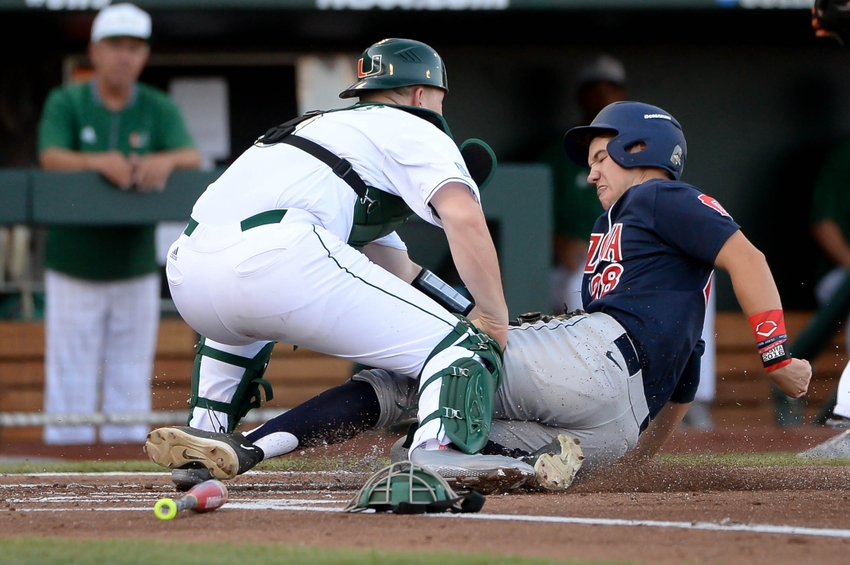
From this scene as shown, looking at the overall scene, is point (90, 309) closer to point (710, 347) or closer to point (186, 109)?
point (186, 109)

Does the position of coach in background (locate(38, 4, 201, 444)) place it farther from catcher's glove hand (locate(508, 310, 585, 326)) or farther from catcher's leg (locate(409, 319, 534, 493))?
catcher's leg (locate(409, 319, 534, 493))

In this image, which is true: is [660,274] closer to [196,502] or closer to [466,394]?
[466,394]

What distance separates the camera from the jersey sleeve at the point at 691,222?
11.3 ft

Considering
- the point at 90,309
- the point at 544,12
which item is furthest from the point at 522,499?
the point at 544,12

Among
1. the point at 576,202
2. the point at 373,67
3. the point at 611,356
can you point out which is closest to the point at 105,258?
the point at 576,202

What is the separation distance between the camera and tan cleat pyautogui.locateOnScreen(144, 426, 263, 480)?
3301 mm

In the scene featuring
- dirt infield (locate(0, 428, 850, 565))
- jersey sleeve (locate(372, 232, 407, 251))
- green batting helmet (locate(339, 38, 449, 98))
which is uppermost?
green batting helmet (locate(339, 38, 449, 98))

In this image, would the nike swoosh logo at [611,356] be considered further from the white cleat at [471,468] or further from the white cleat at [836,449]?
the white cleat at [836,449]

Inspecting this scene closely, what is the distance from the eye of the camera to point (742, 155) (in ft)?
28.5

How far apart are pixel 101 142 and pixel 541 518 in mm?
4292

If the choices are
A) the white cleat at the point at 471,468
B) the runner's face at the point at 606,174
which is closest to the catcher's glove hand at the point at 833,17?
the runner's face at the point at 606,174

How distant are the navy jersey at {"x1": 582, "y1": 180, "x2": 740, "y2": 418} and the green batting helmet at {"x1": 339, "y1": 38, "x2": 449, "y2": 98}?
0.71m

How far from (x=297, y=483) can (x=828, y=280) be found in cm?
511

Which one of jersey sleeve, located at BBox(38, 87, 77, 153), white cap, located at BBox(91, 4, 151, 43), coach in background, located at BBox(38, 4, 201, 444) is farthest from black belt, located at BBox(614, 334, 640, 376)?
jersey sleeve, located at BBox(38, 87, 77, 153)
